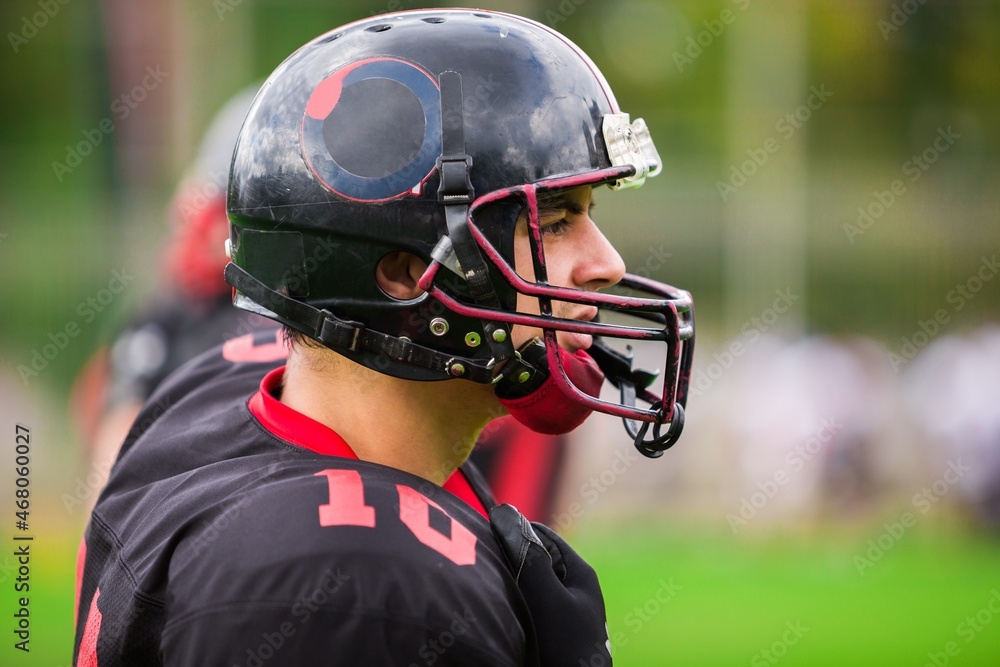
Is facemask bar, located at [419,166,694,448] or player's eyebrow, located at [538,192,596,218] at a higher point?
player's eyebrow, located at [538,192,596,218]

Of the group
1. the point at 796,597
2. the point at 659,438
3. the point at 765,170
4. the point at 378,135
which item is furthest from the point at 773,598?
the point at 378,135

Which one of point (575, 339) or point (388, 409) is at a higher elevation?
point (575, 339)

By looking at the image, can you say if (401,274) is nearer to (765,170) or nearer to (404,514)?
(404,514)

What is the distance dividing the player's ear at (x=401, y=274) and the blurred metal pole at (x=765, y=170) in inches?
329

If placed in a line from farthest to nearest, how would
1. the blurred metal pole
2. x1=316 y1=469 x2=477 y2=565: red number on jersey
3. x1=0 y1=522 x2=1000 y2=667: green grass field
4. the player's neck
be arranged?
the blurred metal pole
x1=0 y1=522 x2=1000 y2=667: green grass field
the player's neck
x1=316 y1=469 x2=477 y2=565: red number on jersey

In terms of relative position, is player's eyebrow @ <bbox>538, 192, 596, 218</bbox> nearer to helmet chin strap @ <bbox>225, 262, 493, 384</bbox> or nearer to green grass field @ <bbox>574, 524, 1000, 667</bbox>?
helmet chin strap @ <bbox>225, 262, 493, 384</bbox>

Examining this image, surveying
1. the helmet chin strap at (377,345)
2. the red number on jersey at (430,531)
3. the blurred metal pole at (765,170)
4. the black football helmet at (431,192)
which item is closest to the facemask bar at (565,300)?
the black football helmet at (431,192)

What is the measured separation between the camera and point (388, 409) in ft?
6.80

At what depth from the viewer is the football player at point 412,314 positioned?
5.86ft

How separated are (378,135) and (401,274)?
0.87ft

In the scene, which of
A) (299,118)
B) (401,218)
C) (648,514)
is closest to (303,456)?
(401,218)

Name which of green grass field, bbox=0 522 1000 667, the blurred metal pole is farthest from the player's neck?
the blurred metal pole

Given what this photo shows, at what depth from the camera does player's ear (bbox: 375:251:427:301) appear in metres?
2.06

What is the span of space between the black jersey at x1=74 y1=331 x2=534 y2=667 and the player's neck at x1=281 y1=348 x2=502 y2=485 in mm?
56
